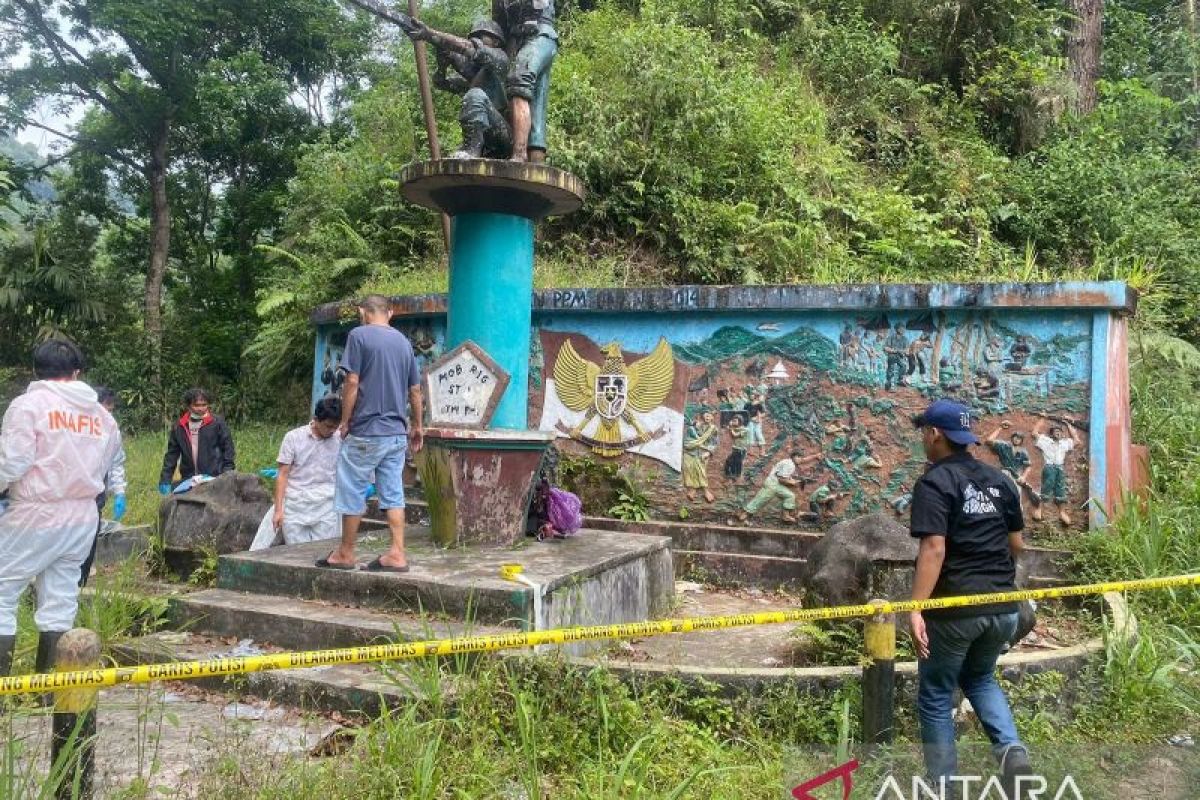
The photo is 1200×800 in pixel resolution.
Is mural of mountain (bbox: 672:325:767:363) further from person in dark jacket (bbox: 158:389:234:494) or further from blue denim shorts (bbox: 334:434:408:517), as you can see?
person in dark jacket (bbox: 158:389:234:494)

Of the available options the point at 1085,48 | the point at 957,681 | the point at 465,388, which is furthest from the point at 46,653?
the point at 1085,48

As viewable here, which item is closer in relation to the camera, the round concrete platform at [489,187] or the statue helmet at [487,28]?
the round concrete platform at [489,187]

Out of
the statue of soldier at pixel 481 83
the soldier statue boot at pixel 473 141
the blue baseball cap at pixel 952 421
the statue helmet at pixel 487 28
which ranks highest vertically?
the statue helmet at pixel 487 28

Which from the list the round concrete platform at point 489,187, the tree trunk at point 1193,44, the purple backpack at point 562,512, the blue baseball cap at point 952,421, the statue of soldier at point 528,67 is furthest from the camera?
the tree trunk at point 1193,44

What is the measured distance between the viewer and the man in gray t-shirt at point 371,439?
4.98 meters

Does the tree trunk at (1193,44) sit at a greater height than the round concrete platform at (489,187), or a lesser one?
greater

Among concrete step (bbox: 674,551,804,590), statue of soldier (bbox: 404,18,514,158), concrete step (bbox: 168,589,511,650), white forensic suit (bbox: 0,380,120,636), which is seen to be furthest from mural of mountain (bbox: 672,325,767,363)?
white forensic suit (bbox: 0,380,120,636)

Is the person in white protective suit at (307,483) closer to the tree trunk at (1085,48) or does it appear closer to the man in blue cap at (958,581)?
the man in blue cap at (958,581)

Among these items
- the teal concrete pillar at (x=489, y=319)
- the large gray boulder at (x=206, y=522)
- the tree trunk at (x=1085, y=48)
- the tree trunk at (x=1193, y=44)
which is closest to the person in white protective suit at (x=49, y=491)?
the teal concrete pillar at (x=489, y=319)

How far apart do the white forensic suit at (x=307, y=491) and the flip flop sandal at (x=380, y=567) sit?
1.11 meters

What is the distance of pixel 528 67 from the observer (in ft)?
21.3

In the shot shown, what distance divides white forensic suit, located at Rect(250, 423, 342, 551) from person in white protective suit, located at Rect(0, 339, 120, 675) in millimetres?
1765

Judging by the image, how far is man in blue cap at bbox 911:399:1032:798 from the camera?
3.35 metres

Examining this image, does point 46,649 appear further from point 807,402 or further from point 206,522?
point 807,402
